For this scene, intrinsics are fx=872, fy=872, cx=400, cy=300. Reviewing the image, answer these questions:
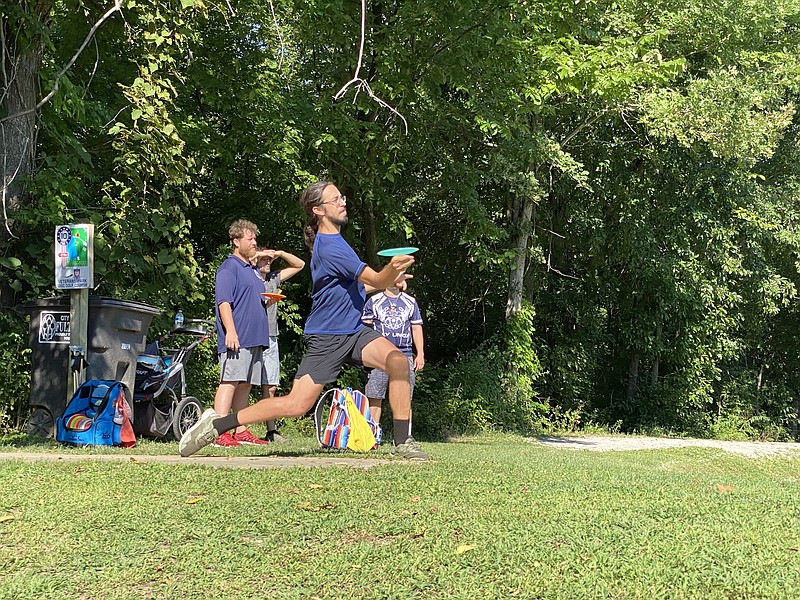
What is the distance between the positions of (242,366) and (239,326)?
409 millimetres

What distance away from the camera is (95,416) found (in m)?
8.13

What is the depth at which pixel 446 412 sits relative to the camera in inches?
613

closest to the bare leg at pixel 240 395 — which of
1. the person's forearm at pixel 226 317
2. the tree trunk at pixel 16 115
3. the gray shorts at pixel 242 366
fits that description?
the gray shorts at pixel 242 366

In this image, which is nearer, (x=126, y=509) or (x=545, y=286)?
(x=126, y=509)

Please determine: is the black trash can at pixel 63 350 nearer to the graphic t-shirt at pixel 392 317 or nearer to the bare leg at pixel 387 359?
the graphic t-shirt at pixel 392 317

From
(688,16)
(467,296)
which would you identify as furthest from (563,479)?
(467,296)

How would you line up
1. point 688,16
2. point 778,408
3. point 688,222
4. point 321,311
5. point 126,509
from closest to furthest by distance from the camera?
point 126,509 < point 321,311 < point 688,16 < point 688,222 < point 778,408

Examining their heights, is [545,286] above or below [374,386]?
above

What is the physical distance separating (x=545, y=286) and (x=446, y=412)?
5.91 m

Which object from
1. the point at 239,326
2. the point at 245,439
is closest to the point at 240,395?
the point at 239,326

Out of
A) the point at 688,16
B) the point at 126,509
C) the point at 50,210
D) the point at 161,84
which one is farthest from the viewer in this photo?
the point at 688,16

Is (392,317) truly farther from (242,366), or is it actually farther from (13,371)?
(13,371)

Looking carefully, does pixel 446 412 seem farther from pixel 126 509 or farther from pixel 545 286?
pixel 126 509

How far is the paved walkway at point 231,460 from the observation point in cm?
620
